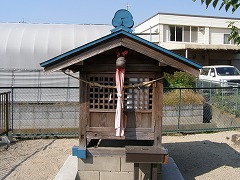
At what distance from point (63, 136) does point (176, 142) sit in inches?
137

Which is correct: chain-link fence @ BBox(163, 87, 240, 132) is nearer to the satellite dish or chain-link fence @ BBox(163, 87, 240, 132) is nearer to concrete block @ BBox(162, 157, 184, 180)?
concrete block @ BBox(162, 157, 184, 180)

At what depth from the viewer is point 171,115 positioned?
10953mm

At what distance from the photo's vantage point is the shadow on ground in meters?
6.79

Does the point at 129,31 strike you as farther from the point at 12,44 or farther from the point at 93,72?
the point at 12,44

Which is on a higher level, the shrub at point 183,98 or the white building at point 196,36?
the white building at point 196,36

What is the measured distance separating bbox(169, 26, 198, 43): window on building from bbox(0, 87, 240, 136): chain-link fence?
14173mm

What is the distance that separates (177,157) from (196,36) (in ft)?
69.0

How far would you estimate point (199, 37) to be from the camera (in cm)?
2705

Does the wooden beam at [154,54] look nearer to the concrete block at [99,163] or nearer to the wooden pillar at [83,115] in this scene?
the wooden pillar at [83,115]

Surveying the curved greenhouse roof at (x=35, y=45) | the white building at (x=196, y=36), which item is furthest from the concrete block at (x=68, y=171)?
the white building at (x=196, y=36)

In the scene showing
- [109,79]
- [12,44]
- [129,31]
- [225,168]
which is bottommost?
[225,168]

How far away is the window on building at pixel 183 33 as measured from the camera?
86.1 feet

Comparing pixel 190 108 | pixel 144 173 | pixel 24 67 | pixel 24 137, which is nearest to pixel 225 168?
pixel 144 173

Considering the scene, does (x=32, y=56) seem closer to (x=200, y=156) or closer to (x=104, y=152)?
(x=200, y=156)
